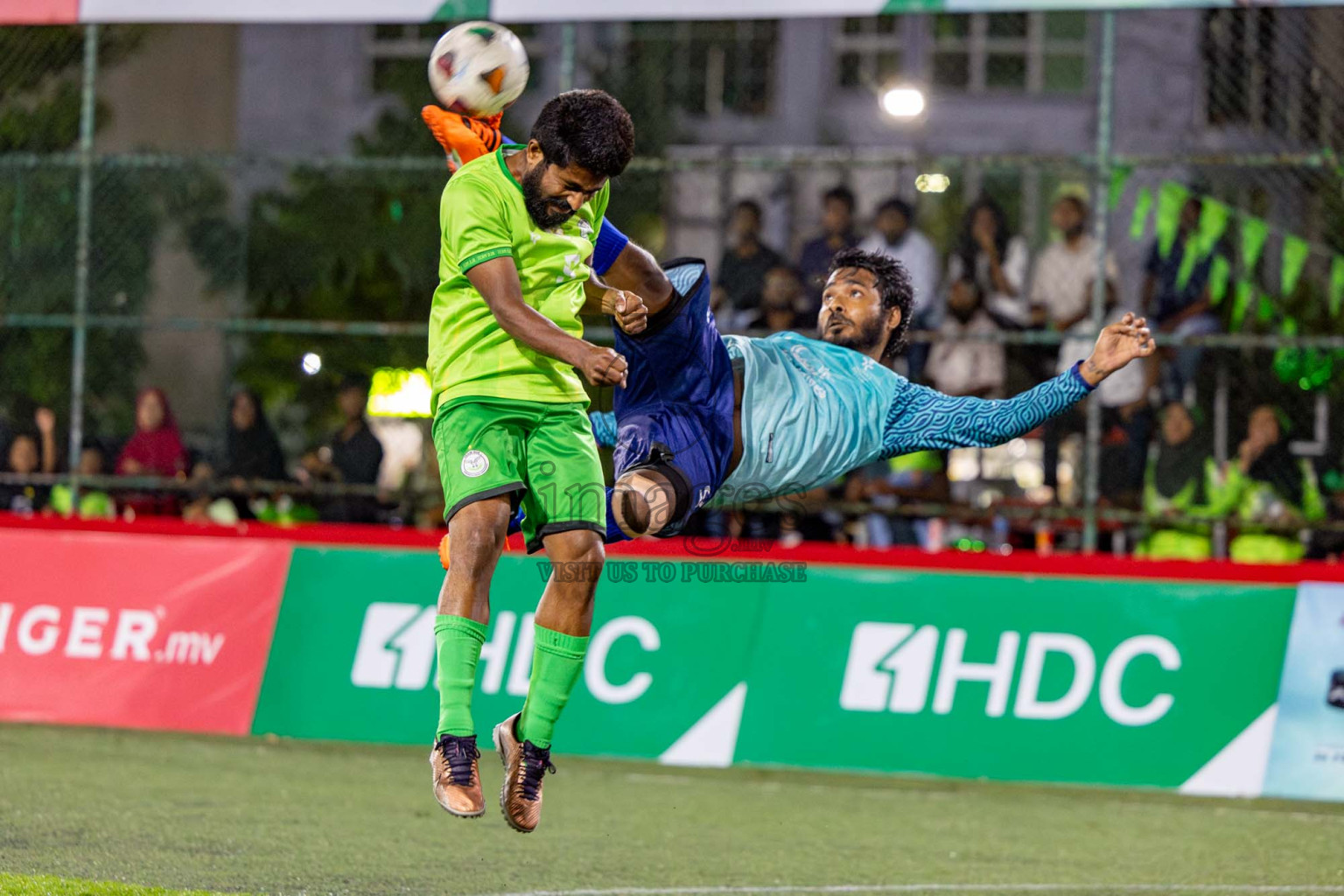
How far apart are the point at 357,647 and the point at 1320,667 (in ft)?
16.8

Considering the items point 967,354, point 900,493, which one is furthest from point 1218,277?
point 900,493

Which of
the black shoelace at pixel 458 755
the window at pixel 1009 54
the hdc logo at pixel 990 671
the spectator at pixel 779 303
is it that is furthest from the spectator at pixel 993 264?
the window at pixel 1009 54

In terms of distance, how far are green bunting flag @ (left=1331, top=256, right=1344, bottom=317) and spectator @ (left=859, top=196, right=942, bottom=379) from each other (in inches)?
92.1

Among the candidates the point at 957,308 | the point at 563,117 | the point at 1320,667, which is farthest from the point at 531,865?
the point at 957,308

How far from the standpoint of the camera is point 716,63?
27562 mm

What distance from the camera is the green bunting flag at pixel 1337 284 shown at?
10.6m

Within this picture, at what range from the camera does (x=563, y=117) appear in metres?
5.40

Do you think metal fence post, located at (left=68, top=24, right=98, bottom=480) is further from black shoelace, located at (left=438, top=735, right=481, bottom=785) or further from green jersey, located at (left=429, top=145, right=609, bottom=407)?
black shoelace, located at (left=438, top=735, right=481, bottom=785)

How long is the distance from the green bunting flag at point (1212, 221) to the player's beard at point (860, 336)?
416cm

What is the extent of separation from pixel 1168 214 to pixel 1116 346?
504 centimetres

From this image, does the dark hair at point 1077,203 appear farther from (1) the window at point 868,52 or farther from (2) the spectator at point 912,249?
(1) the window at point 868,52

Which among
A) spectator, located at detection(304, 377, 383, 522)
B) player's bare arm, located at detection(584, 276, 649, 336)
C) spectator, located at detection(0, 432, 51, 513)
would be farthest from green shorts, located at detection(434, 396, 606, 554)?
spectator, located at detection(0, 432, 51, 513)

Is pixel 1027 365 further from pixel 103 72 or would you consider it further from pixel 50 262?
pixel 103 72

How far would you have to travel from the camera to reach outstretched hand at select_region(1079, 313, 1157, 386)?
19.6 feet
